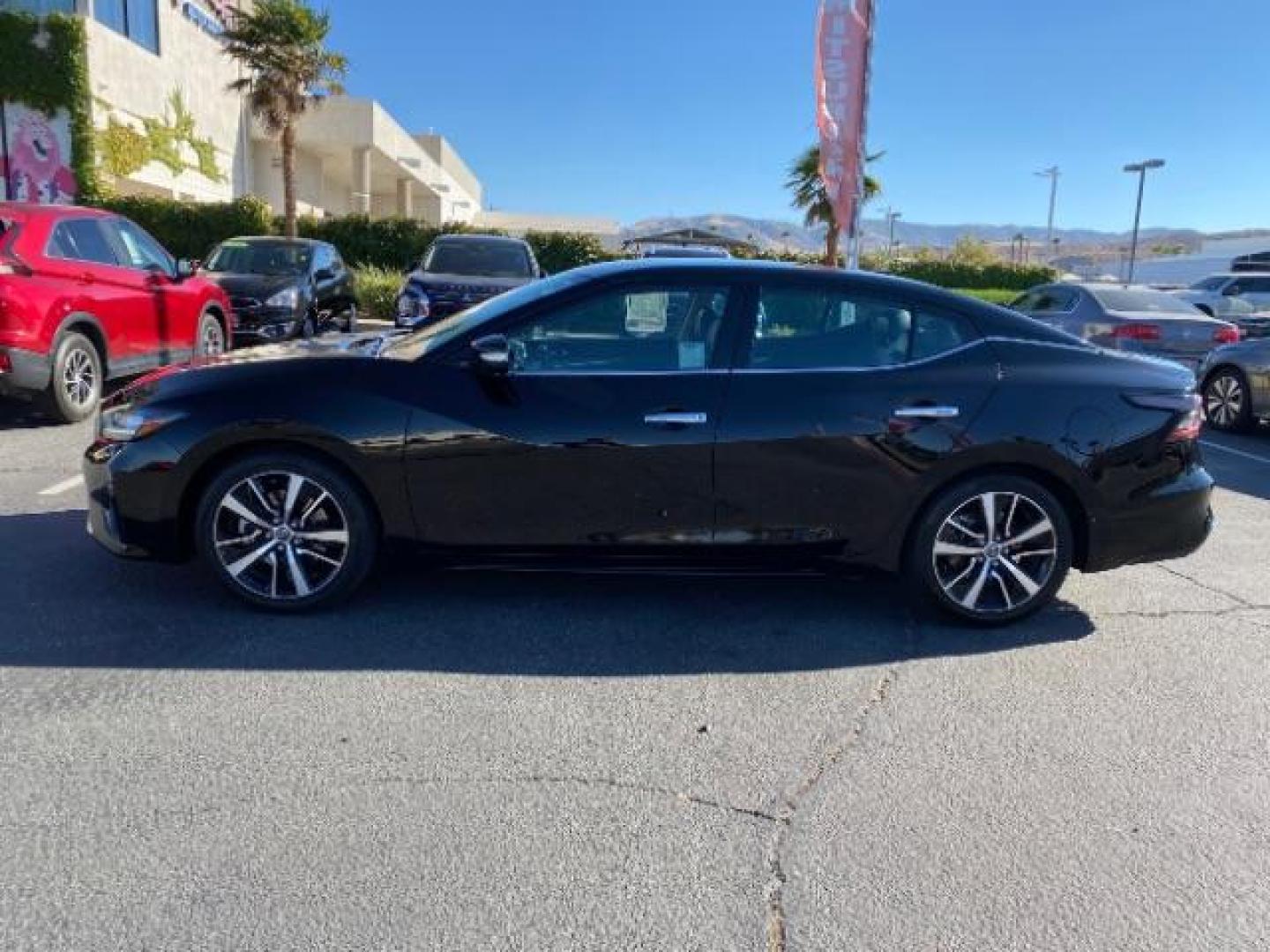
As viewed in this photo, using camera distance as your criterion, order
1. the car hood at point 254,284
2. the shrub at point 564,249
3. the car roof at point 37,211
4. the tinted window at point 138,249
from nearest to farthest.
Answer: the car roof at point 37,211 → the tinted window at point 138,249 → the car hood at point 254,284 → the shrub at point 564,249

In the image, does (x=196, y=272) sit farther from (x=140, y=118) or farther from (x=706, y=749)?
(x=140, y=118)

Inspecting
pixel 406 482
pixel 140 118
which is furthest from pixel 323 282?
pixel 140 118

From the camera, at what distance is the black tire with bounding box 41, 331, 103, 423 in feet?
25.7

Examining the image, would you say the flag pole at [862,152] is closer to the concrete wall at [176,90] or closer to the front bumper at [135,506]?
the front bumper at [135,506]

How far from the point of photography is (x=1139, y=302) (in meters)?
12.4

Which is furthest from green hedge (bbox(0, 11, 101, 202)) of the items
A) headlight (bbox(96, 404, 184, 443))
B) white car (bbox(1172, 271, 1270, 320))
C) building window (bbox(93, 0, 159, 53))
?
white car (bbox(1172, 271, 1270, 320))

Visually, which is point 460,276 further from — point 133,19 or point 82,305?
point 133,19

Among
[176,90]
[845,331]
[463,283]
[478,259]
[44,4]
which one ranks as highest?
[44,4]

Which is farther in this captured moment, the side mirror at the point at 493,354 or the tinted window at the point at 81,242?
the tinted window at the point at 81,242

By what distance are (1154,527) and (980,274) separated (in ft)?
121

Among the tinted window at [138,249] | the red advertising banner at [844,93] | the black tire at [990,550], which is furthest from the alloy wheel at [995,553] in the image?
the red advertising banner at [844,93]

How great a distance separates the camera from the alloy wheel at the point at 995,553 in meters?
4.38

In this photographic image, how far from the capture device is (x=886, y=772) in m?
3.22

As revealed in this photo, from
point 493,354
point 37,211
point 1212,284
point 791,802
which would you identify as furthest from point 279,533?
point 1212,284
